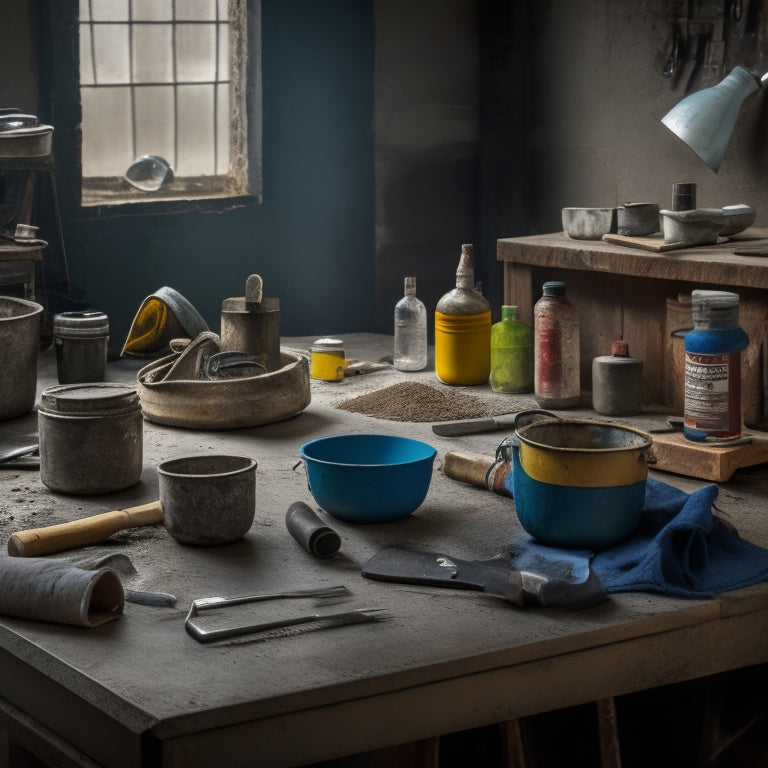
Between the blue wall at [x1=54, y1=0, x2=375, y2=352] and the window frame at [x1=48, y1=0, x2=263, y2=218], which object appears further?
the blue wall at [x1=54, y1=0, x2=375, y2=352]

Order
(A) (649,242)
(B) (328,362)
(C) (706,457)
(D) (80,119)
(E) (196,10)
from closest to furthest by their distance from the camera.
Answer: (C) (706,457) → (A) (649,242) → (B) (328,362) → (D) (80,119) → (E) (196,10)

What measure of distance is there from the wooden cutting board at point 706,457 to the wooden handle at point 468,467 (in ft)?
1.35

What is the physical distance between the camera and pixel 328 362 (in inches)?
165

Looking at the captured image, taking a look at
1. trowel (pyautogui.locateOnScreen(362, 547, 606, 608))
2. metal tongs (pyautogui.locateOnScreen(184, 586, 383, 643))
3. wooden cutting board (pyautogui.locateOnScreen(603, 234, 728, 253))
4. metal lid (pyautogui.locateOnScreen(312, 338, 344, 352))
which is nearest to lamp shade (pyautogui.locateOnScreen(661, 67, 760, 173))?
wooden cutting board (pyautogui.locateOnScreen(603, 234, 728, 253))

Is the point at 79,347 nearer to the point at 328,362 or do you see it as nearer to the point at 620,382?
the point at 328,362

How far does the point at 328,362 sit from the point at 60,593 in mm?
2222

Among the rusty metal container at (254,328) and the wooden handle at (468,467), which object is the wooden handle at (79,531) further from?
the rusty metal container at (254,328)

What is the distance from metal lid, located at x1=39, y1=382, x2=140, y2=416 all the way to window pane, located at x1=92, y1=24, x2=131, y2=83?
3.16 metres

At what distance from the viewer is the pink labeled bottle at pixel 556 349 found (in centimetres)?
359

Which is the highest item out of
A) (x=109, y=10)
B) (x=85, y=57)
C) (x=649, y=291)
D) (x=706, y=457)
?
(x=109, y=10)

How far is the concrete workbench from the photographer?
1.79 metres

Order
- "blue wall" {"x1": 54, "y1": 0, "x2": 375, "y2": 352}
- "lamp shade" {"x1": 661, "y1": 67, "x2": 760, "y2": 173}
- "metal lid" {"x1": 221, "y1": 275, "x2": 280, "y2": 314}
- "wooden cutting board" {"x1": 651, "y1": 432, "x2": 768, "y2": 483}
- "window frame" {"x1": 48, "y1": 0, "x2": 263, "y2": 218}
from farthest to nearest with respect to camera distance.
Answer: "blue wall" {"x1": 54, "y1": 0, "x2": 375, "y2": 352} < "window frame" {"x1": 48, "y1": 0, "x2": 263, "y2": 218} < "lamp shade" {"x1": 661, "y1": 67, "x2": 760, "y2": 173} < "metal lid" {"x1": 221, "y1": 275, "x2": 280, "y2": 314} < "wooden cutting board" {"x1": 651, "y1": 432, "x2": 768, "y2": 483}

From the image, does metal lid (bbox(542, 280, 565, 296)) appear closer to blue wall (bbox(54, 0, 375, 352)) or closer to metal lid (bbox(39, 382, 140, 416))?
metal lid (bbox(39, 382, 140, 416))

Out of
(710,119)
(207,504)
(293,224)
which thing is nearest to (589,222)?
(710,119)
